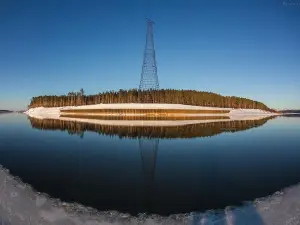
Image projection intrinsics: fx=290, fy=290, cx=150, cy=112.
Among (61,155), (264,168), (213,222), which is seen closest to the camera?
(213,222)

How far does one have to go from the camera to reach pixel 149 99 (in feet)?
404

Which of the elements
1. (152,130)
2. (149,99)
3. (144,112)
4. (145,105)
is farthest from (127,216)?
(149,99)

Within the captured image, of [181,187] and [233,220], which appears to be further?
[181,187]

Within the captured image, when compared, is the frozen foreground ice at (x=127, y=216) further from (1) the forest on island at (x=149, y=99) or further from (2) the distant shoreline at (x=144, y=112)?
(1) the forest on island at (x=149, y=99)

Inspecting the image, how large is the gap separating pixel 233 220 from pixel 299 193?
132 inches

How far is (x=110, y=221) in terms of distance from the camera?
6.93 meters


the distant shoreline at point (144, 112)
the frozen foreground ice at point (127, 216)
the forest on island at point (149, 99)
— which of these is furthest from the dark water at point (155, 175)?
the forest on island at point (149, 99)

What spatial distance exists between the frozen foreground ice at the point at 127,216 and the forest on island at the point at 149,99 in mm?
107840

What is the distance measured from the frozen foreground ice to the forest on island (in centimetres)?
10784

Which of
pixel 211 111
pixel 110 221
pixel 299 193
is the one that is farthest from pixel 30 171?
pixel 211 111

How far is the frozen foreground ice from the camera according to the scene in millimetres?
6902

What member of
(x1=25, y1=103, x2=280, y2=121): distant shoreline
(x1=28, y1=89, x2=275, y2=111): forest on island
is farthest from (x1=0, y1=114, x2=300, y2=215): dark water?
(x1=28, y1=89, x2=275, y2=111): forest on island

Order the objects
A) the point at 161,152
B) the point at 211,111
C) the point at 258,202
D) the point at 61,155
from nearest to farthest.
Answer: the point at 258,202, the point at 61,155, the point at 161,152, the point at 211,111

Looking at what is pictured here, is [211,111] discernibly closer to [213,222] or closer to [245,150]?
[245,150]
